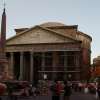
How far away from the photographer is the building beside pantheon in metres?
83.9

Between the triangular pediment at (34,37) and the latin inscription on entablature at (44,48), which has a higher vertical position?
the triangular pediment at (34,37)

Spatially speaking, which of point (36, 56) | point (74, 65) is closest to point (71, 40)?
point (74, 65)

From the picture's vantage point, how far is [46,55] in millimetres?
88188

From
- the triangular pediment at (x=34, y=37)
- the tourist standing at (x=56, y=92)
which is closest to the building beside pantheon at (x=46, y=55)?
the triangular pediment at (x=34, y=37)

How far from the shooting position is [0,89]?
670cm

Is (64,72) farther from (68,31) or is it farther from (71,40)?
(68,31)

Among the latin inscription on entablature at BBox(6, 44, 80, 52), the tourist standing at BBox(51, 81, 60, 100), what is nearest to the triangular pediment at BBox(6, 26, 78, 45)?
the latin inscription on entablature at BBox(6, 44, 80, 52)

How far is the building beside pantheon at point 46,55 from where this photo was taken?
83.9 m

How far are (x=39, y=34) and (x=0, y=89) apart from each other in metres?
81.4

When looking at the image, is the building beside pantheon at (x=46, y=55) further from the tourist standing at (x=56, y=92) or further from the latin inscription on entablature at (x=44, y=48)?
the tourist standing at (x=56, y=92)

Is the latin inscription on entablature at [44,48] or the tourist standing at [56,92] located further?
the latin inscription on entablature at [44,48]

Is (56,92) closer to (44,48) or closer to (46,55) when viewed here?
(44,48)

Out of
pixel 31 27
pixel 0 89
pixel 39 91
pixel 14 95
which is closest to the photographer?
pixel 0 89

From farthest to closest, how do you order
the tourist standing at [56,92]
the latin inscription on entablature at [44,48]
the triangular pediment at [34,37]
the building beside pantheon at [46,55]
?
the triangular pediment at [34,37] → the building beside pantheon at [46,55] → the latin inscription on entablature at [44,48] → the tourist standing at [56,92]
